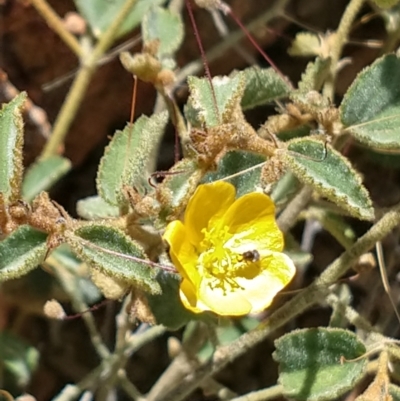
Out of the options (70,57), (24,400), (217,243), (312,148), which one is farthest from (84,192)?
(312,148)

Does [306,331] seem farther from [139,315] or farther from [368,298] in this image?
[368,298]

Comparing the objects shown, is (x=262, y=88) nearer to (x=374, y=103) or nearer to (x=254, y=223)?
(x=374, y=103)

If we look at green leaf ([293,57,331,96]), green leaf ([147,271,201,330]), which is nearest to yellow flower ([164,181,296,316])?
green leaf ([147,271,201,330])

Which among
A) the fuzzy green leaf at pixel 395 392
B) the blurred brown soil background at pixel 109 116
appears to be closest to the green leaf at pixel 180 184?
the fuzzy green leaf at pixel 395 392

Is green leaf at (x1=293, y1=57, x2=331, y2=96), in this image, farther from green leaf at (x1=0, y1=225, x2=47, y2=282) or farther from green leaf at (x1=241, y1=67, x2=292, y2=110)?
green leaf at (x1=0, y1=225, x2=47, y2=282)

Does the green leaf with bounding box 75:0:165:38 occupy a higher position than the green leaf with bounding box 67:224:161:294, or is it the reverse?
the green leaf with bounding box 75:0:165:38

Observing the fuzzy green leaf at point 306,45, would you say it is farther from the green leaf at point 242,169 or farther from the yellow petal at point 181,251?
the yellow petal at point 181,251
